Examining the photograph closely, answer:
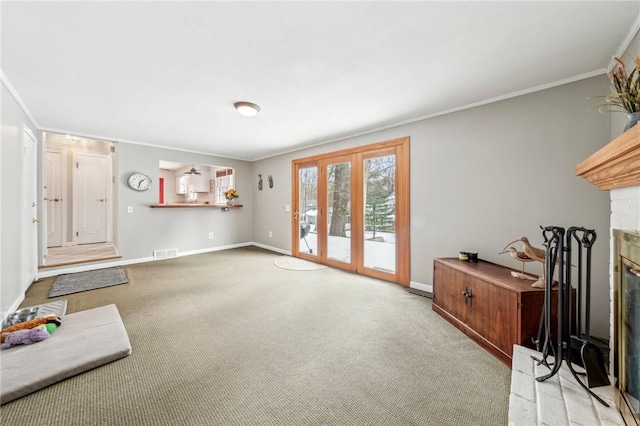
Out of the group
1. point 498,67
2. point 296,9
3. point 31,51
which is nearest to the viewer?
point 296,9

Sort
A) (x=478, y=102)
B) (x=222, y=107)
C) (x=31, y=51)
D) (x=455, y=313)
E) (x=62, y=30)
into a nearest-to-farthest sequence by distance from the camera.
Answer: (x=62, y=30) < (x=31, y=51) < (x=455, y=313) < (x=478, y=102) < (x=222, y=107)

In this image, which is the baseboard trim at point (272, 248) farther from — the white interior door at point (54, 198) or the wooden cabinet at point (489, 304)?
the white interior door at point (54, 198)

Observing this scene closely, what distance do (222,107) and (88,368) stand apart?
8.73 ft

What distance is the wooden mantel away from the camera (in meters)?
0.97

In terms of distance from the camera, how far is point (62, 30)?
1612mm

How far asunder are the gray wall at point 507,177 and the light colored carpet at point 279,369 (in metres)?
0.96

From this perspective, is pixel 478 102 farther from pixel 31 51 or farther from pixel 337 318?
pixel 31 51

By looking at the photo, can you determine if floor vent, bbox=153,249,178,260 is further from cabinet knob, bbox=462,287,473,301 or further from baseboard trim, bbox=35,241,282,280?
cabinet knob, bbox=462,287,473,301

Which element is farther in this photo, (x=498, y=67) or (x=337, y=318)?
(x=337, y=318)

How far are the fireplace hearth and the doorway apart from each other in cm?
675

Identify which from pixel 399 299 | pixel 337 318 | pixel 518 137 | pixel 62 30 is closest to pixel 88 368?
pixel 337 318

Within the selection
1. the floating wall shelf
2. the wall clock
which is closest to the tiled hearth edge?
the floating wall shelf

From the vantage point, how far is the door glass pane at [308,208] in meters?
4.82

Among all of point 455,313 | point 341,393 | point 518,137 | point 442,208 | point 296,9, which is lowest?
point 341,393
